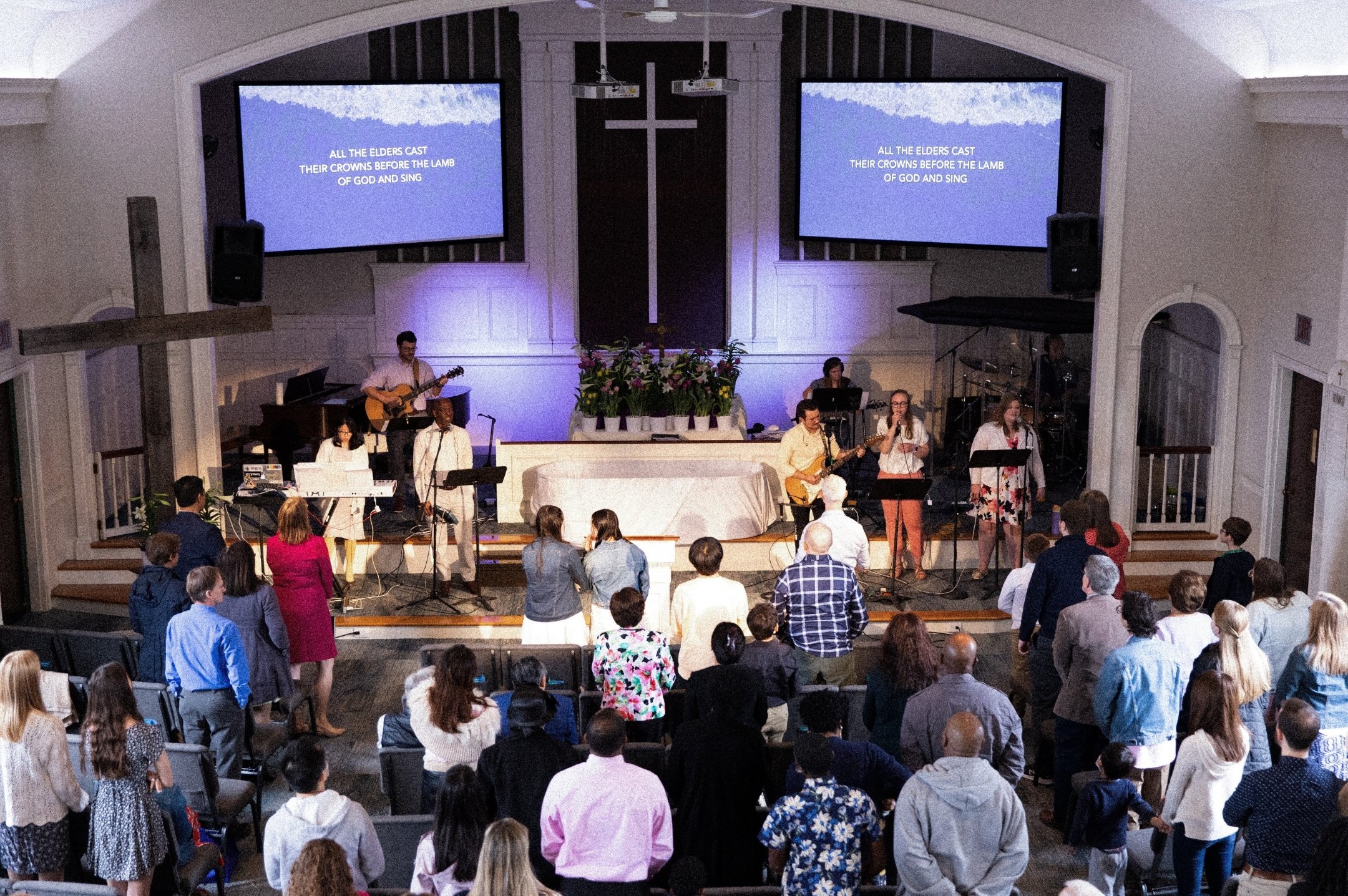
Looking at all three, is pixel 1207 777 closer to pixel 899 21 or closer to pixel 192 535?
pixel 192 535

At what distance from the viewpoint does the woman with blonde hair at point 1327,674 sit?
20.4ft

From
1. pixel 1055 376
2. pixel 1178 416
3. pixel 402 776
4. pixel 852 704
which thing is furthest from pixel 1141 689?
pixel 1178 416

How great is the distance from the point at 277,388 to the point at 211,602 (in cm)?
819

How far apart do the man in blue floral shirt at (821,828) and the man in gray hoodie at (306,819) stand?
1.45 meters

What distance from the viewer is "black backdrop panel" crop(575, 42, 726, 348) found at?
46.8ft

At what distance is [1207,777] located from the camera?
569 centimetres

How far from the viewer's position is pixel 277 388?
48.3ft

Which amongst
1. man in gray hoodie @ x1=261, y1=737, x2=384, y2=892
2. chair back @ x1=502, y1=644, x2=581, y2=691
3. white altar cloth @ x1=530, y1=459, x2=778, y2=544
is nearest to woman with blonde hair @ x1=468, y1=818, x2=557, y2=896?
man in gray hoodie @ x1=261, y1=737, x2=384, y2=892

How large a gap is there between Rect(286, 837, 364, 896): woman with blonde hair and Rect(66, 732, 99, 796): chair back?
1.83 metres

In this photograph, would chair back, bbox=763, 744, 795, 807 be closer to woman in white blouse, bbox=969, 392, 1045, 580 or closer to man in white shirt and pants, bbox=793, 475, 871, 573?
man in white shirt and pants, bbox=793, 475, 871, 573

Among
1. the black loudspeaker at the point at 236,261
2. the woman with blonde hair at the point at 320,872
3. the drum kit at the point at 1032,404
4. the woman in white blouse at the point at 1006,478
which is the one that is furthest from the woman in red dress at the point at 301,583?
the drum kit at the point at 1032,404

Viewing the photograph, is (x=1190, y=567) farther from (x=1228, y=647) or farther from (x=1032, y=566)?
(x=1228, y=647)

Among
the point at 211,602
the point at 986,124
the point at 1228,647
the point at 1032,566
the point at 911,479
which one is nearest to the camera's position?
the point at 1228,647

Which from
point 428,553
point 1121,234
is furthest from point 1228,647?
point 428,553
